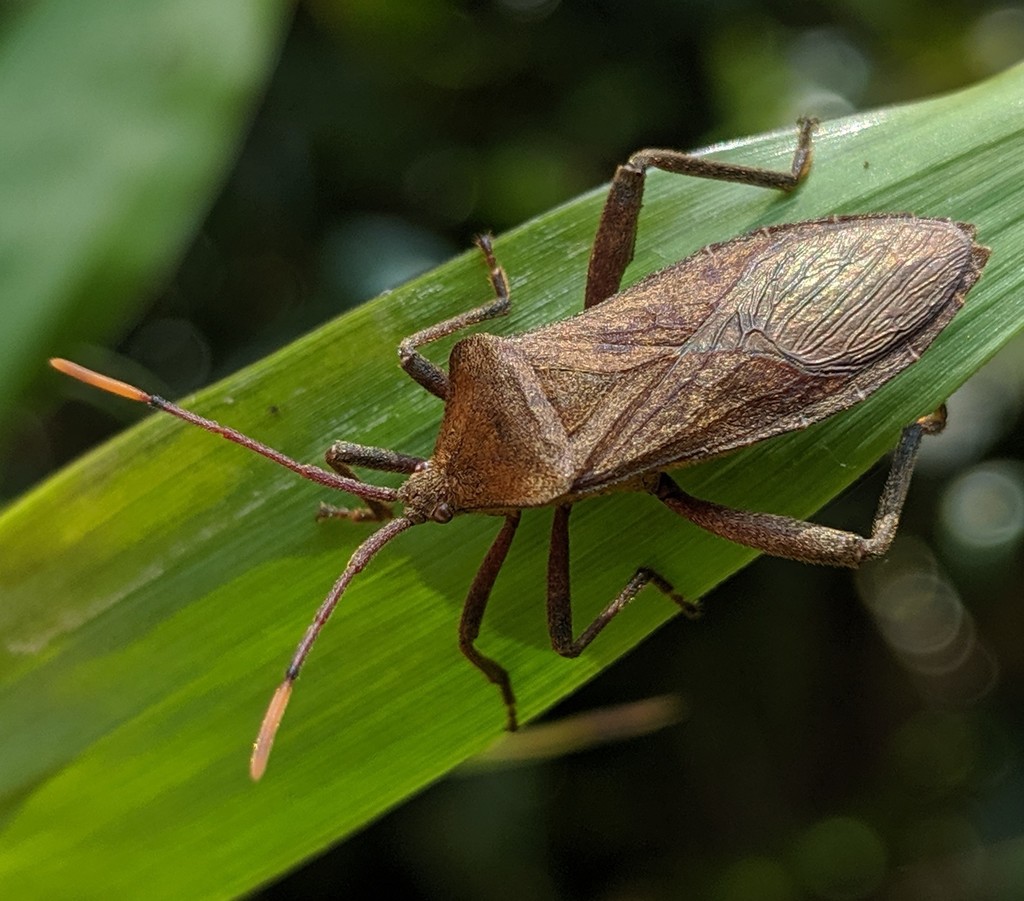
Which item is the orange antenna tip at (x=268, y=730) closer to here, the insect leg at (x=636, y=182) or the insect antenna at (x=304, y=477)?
the insect antenna at (x=304, y=477)

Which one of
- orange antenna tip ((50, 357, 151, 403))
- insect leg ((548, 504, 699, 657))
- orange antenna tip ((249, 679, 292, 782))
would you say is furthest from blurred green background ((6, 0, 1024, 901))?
orange antenna tip ((249, 679, 292, 782))

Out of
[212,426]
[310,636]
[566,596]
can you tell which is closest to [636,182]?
[566,596]

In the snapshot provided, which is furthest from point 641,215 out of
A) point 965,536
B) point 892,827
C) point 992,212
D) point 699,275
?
point 892,827

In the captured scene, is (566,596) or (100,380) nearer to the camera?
(100,380)

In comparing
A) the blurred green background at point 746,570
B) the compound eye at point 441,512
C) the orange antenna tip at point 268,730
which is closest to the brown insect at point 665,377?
the compound eye at point 441,512

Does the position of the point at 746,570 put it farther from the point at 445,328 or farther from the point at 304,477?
the point at 304,477

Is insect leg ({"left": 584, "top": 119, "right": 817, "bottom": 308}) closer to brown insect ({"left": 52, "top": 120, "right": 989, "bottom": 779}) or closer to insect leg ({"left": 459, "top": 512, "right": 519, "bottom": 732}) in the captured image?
brown insect ({"left": 52, "top": 120, "right": 989, "bottom": 779})
